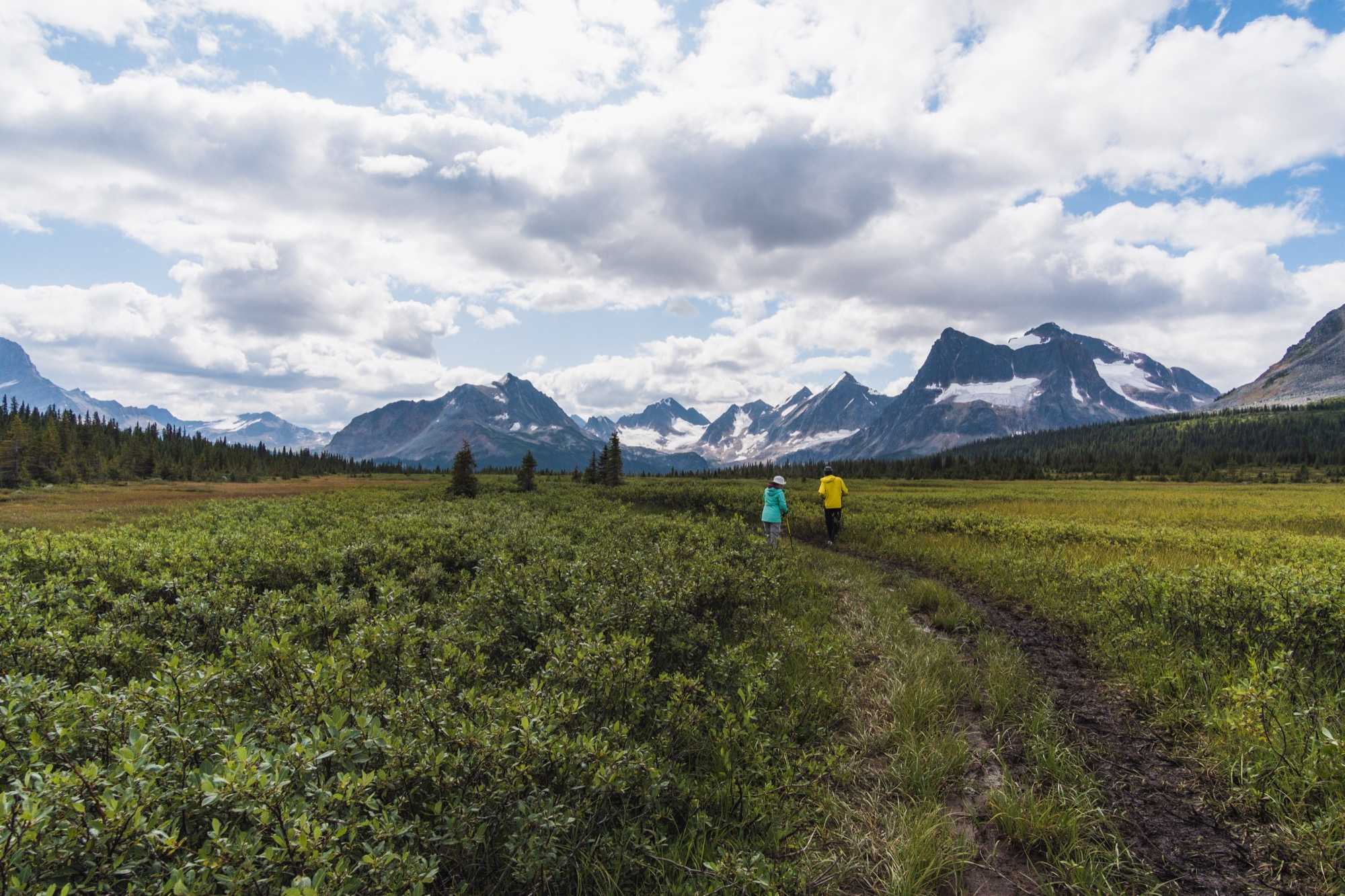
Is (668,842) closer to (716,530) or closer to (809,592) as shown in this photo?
(809,592)

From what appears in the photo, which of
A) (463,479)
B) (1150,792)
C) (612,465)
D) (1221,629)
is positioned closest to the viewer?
(1150,792)

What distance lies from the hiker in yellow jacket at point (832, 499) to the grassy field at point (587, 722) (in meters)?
10.1

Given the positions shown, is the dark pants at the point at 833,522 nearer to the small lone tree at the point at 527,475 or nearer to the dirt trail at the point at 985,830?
the dirt trail at the point at 985,830

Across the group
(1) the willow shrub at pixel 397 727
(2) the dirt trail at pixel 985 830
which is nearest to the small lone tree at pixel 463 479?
(1) the willow shrub at pixel 397 727

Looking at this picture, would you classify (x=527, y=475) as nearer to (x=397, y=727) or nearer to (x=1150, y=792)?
(x=397, y=727)

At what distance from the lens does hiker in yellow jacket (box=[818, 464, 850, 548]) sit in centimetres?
2134

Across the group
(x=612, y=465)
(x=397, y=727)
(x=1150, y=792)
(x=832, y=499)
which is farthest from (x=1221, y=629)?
(x=612, y=465)

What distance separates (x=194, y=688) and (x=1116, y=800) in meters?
8.08

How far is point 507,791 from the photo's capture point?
11.1 ft

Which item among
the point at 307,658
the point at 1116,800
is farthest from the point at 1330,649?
the point at 307,658

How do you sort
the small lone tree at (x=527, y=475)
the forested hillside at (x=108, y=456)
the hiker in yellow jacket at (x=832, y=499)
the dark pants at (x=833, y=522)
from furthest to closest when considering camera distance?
1. the forested hillside at (x=108, y=456)
2. the small lone tree at (x=527, y=475)
3. the dark pants at (x=833, y=522)
4. the hiker in yellow jacket at (x=832, y=499)

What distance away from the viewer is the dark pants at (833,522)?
21830 mm

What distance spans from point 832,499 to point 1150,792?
16.2m

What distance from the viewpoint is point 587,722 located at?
445cm
